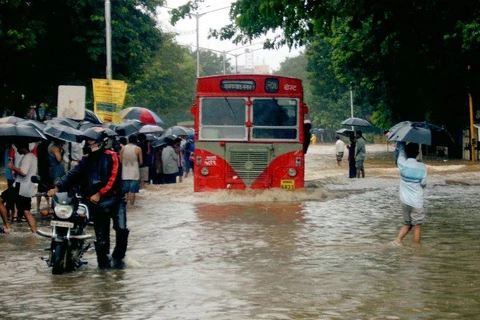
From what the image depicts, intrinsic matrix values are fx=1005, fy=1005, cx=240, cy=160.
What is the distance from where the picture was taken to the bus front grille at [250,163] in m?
23.4

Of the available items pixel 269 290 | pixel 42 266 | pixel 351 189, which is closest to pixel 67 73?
pixel 351 189

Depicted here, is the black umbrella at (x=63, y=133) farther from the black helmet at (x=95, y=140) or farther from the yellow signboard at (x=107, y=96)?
the yellow signboard at (x=107, y=96)

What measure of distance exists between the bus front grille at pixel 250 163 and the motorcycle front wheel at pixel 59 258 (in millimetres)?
12174

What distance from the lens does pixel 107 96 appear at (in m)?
30.5

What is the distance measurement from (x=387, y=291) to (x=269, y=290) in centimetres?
117

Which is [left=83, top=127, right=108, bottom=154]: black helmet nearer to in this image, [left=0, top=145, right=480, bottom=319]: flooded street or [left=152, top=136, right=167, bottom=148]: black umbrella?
[left=0, top=145, right=480, bottom=319]: flooded street

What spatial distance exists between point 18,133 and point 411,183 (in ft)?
22.2

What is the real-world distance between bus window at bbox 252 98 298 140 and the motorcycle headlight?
40.6ft

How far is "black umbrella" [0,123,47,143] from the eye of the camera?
55.1ft

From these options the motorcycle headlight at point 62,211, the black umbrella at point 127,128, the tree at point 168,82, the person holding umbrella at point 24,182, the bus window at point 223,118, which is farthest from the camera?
the tree at point 168,82

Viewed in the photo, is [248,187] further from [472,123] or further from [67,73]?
[472,123]

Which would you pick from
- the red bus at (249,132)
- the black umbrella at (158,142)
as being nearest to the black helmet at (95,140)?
the red bus at (249,132)

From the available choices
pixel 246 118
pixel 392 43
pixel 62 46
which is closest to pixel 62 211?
pixel 246 118

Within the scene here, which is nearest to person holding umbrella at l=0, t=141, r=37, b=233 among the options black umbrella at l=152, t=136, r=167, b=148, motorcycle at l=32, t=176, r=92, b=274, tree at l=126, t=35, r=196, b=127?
motorcycle at l=32, t=176, r=92, b=274
